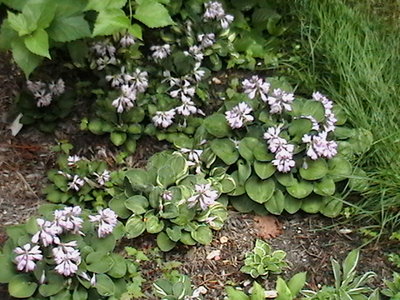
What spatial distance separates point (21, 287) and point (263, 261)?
1015mm

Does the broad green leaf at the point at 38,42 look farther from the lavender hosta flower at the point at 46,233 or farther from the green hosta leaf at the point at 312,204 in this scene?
the green hosta leaf at the point at 312,204

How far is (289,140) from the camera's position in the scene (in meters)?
3.55

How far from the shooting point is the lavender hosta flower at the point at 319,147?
3441mm

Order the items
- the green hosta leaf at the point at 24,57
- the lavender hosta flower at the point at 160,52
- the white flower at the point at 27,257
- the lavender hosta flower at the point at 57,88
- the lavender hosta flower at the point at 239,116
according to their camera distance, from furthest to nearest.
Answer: the lavender hosta flower at the point at 160,52
the lavender hosta flower at the point at 57,88
the lavender hosta flower at the point at 239,116
the green hosta leaf at the point at 24,57
the white flower at the point at 27,257

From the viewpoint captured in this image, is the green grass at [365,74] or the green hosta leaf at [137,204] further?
the green grass at [365,74]

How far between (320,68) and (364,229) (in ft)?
3.36

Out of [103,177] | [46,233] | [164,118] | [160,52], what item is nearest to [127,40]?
[160,52]

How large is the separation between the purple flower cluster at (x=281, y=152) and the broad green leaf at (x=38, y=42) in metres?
1.08

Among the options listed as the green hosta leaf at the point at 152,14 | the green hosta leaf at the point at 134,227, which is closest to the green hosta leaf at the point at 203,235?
the green hosta leaf at the point at 134,227

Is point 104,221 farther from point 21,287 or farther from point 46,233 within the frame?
point 21,287

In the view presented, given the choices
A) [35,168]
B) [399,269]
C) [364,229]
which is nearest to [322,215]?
[364,229]

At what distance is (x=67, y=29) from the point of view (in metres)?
3.20

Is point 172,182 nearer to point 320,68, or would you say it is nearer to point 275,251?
point 275,251

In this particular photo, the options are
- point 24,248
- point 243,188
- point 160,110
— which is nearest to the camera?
point 24,248
